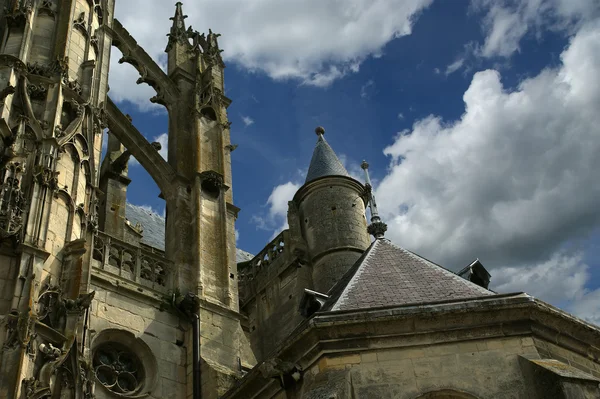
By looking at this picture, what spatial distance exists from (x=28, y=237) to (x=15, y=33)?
4567mm

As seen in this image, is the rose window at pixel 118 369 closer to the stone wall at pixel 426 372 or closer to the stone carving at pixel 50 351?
the stone carving at pixel 50 351

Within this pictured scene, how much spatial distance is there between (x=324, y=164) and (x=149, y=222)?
6424 millimetres

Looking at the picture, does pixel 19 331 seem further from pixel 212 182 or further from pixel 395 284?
pixel 212 182

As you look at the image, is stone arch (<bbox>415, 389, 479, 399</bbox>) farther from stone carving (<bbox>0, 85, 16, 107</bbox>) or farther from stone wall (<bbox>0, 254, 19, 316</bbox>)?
stone carving (<bbox>0, 85, 16, 107</bbox>)

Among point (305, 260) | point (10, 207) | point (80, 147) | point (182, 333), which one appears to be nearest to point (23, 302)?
point (10, 207)

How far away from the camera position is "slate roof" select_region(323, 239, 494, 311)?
31.2 feet

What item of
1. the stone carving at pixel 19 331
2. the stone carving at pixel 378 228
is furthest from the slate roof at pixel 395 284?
the stone carving at pixel 19 331

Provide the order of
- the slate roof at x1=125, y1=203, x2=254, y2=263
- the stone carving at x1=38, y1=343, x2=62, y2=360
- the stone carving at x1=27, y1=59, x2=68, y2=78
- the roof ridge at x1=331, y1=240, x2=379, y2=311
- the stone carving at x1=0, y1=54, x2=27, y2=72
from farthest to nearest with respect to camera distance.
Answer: the slate roof at x1=125, y1=203, x2=254, y2=263
the stone carving at x1=27, y1=59, x2=68, y2=78
the stone carving at x1=0, y1=54, x2=27, y2=72
the roof ridge at x1=331, y1=240, x2=379, y2=311
the stone carving at x1=38, y1=343, x2=62, y2=360

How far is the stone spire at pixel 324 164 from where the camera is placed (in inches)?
725

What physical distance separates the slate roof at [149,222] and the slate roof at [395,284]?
32.3 feet

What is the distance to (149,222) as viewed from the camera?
875 inches

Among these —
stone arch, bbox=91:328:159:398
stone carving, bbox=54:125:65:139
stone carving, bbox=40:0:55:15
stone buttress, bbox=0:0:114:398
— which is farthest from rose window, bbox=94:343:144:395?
stone carving, bbox=40:0:55:15

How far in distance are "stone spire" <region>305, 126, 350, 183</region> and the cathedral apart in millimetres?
1069

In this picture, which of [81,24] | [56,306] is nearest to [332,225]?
[81,24]
